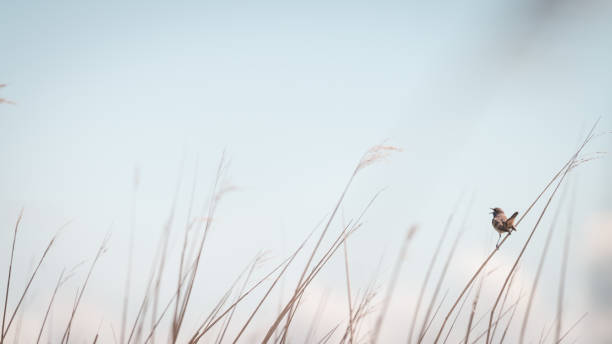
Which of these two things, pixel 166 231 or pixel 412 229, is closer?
pixel 412 229

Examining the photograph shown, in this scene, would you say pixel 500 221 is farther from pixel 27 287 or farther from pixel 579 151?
pixel 27 287

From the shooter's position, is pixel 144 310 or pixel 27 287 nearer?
pixel 144 310

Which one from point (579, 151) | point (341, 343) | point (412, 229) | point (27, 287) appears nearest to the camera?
point (412, 229)

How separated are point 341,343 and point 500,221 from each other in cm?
96

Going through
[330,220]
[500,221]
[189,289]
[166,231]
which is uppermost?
[500,221]

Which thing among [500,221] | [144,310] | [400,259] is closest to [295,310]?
[144,310]

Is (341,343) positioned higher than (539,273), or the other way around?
(539,273)

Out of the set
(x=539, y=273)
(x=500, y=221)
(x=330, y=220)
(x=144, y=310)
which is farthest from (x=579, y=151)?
(x=144, y=310)

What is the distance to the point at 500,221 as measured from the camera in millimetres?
1699

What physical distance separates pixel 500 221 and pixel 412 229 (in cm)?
122

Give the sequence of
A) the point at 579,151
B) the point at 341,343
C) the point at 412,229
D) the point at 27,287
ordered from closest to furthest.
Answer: the point at 412,229 → the point at 579,151 → the point at 341,343 → the point at 27,287

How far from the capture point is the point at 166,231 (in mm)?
1344

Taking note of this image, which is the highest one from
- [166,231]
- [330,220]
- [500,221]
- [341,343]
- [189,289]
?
[500,221]

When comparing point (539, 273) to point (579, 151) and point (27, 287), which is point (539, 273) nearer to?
point (579, 151)
